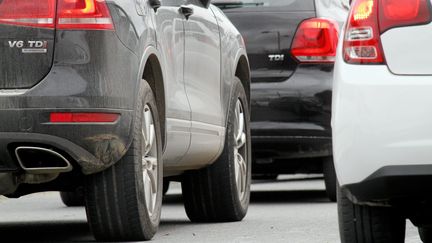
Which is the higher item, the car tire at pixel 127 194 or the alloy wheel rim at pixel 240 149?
the car tire at pixel 127 194

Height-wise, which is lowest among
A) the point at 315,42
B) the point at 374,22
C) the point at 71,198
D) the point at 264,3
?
the point at 71,198

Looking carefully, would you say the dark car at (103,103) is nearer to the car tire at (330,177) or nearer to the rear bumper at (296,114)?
the rear bumper at (296,114)

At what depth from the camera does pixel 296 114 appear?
10312 mm

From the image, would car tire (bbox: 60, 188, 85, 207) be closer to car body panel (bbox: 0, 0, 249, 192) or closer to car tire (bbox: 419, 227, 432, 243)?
car body panel (bbox: 0, 0, 249, 192)

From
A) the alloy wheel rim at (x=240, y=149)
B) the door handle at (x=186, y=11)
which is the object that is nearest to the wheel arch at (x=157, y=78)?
the door handle at (x=186, y=11)

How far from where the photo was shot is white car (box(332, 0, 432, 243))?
5137 mm

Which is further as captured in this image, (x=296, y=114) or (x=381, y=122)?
(x=296, y=114)

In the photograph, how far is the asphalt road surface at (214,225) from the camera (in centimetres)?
782

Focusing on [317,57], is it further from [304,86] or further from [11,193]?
[11,193]

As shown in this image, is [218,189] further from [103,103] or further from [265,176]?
[265,176]

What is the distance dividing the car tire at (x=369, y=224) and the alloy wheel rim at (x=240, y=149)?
349cm

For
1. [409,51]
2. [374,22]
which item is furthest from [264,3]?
[409,51]

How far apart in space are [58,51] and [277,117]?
3938mm

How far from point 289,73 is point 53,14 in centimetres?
406
